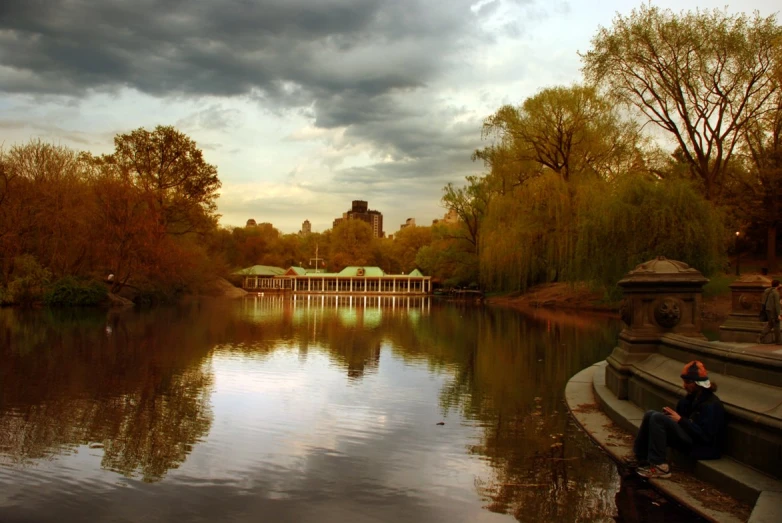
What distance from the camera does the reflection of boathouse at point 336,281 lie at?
3671 inches

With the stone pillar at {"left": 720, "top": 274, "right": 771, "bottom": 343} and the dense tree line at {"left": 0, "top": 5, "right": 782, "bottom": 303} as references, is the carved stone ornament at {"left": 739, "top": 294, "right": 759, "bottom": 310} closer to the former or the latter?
the stone pillar at {"left": 720, "top": 274, "right": 771, "bottom": 343}

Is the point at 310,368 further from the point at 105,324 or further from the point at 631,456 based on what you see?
the point at 105,324

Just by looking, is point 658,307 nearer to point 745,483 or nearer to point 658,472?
point 658,472

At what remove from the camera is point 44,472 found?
5969mm

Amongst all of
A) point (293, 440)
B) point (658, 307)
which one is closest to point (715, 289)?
point (658, 307)

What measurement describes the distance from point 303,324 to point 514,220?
829 inches

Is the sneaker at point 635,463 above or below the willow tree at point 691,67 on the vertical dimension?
below

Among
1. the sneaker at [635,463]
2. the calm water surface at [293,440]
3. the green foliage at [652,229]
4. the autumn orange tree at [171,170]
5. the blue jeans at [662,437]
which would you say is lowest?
the calm water surface at [293,440]

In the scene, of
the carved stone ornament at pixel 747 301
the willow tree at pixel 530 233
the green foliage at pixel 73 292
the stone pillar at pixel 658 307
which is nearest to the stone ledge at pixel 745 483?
the stone pillar at pixel 658 307

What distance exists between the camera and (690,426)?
5.70 metres

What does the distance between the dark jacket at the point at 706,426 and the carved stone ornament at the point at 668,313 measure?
2.77 m

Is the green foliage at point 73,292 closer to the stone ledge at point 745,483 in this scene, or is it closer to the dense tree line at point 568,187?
the dense tree line at point 568,187

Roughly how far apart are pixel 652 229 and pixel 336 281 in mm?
72472

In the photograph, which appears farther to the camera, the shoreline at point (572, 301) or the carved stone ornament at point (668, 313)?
the shoreline at point (572, 301)
